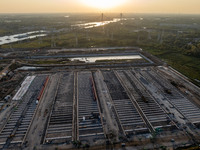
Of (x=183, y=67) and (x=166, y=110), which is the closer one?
(x=166, y=110)

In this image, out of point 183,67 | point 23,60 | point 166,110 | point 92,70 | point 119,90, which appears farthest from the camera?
point 23,60

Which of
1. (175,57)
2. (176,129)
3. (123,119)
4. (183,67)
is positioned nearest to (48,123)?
(123,119)

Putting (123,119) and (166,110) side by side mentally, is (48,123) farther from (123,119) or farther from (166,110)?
(166,110)

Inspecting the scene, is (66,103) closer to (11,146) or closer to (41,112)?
(41,112)

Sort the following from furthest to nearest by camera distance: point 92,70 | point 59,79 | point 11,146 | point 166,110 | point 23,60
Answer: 1. point 23,60
2. point 92,70
3. point 59,79
4. point 166,110
5. point 11,146

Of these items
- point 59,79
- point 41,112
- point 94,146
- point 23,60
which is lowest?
point 94,146

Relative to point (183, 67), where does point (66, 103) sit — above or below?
below
